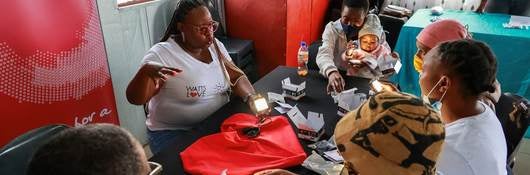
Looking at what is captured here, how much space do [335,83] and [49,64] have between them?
1656mm

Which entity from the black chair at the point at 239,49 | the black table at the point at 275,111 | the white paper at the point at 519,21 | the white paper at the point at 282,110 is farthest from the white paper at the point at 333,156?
the white paper at the point at 519,21

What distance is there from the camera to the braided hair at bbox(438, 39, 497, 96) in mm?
1172

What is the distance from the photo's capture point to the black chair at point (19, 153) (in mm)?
1066

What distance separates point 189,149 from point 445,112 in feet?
3.20

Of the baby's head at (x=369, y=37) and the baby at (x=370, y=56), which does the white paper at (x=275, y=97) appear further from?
the baby's head at (x=369, y=37)

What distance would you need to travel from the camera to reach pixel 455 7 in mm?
4660

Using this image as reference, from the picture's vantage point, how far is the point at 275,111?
1.80m

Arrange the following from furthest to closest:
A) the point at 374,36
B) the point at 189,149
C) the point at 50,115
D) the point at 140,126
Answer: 1. the point at 140,126
2. the point at 374,36
3. the point at 50,115
4. the point at 189,149

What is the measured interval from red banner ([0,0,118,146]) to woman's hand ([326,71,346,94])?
154 cm

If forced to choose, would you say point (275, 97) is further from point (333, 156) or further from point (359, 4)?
point (359, 4)

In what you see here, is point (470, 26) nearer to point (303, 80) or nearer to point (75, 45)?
point (303, 80)

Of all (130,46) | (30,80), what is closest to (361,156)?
(30,80)

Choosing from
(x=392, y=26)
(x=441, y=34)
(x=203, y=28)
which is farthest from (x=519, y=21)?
(x=203, y=28)

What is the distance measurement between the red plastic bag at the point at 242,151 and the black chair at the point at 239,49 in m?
2.06
